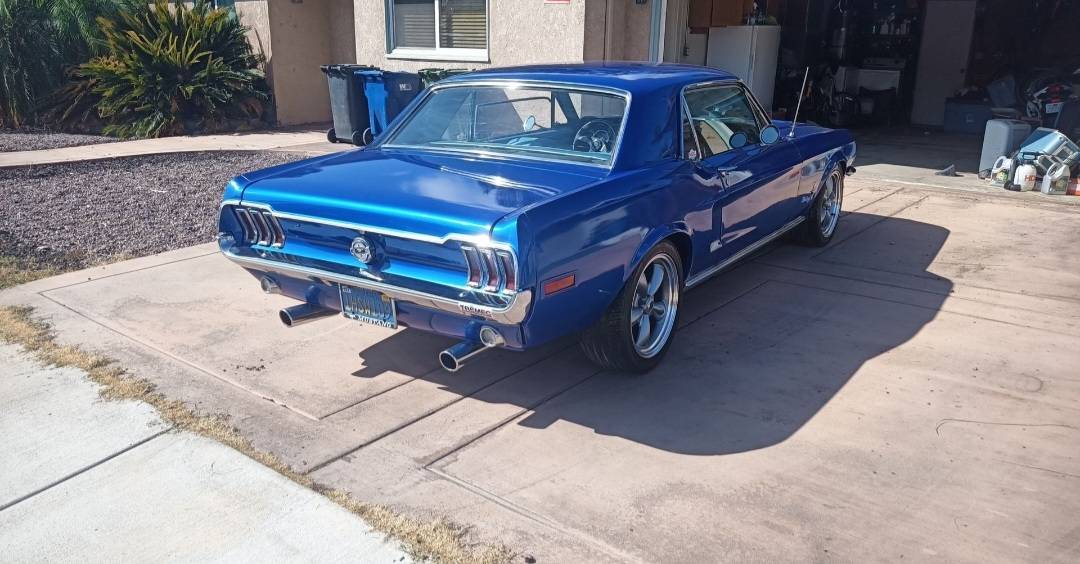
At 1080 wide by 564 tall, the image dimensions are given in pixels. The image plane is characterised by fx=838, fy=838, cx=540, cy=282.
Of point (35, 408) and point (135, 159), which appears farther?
point (135, 159)

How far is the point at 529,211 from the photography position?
3541mm

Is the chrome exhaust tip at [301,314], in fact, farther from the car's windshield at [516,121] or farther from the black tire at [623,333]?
the black tire at [623,333]

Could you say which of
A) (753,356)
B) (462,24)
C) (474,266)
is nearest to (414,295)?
(474,266)

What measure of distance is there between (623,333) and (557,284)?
71cm

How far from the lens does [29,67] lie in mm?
13727

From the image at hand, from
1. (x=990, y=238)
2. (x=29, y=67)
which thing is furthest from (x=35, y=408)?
(x=29, y=67)

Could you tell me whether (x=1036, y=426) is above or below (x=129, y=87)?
below

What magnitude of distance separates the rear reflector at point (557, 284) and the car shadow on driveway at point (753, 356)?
0.75 meters

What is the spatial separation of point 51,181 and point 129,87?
4689 millimetres

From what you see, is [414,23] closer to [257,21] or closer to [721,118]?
[257,21]

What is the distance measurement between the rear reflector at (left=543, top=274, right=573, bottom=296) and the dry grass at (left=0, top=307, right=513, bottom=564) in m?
1.04

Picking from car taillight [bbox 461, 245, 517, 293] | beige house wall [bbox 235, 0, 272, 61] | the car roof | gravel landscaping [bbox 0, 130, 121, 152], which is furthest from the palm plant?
car taillight [bbox 461, 245, 517, 293]

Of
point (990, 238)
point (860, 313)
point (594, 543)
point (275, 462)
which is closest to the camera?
point (594, 543)

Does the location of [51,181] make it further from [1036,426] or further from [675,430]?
[1036,426]
